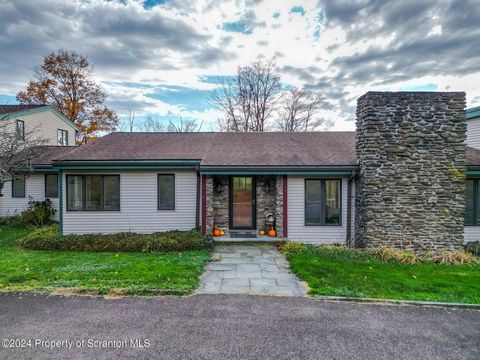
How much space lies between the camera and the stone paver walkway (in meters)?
5.22

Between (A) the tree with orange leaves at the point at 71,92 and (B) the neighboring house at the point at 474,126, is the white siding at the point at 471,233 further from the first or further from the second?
(A) the tree with orange leaves at the point at 71,92

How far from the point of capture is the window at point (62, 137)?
2049 cm

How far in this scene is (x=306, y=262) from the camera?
6961 mm

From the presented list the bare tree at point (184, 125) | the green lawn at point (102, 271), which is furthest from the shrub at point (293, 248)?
the bare tree at point (184, 125)

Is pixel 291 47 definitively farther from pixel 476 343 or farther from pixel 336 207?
pixel 476 343

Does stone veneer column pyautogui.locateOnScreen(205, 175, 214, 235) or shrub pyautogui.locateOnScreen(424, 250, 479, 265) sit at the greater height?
stone veneer column pyautogui.locateOnScreen(205, 175, 214, 235)

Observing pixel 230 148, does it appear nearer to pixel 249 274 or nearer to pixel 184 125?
pixel 249 274

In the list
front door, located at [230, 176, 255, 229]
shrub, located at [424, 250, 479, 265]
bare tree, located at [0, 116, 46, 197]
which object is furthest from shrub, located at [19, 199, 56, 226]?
shrub, located at [424, 250, 479, 265]

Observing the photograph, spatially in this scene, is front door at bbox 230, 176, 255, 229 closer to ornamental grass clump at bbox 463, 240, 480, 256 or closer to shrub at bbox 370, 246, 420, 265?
shrub at bbox 370, 246, 420, 265

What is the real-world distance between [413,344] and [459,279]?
368 cm

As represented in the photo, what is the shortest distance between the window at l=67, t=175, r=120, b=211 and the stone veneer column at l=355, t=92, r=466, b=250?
28.9 feet

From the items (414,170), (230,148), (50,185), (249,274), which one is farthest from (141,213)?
(414,170)

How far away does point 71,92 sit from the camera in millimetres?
24969

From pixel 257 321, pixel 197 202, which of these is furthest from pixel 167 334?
pixel 197 202
